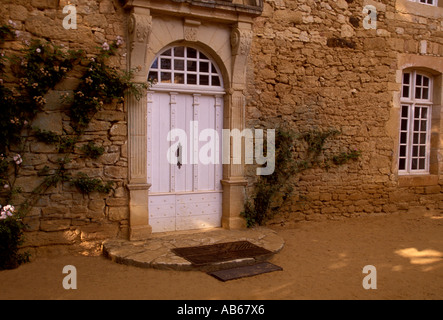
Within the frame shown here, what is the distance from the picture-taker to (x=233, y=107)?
18.7 feet

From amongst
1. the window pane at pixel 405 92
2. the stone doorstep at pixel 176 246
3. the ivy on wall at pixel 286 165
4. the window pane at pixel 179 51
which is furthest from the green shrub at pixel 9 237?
the window pane at pixel 405 92

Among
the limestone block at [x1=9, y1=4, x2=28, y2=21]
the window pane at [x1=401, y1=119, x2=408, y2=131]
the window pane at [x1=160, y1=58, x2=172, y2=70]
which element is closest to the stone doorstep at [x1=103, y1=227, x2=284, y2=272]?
the window pane at [x1=160, y1=58, x2=172, y2=70]

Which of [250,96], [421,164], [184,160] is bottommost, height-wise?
[421,164]

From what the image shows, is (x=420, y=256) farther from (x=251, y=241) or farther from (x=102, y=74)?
(x=102, y=74)

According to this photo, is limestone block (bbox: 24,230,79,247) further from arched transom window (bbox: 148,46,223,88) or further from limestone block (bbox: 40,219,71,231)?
arched transom window (bbox: 148,46,223,88)

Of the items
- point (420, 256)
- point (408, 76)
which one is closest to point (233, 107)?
point (420, 256)

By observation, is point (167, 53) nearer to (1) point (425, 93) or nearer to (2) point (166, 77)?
(2) point (166, 77)

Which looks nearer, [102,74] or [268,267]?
[268,267]

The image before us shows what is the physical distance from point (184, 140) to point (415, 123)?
4848 millimetres

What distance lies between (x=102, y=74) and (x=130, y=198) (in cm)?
163

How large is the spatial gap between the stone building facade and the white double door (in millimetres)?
29

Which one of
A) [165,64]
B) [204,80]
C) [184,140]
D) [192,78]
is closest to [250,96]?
[204,80]

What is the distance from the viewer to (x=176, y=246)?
4.89 meters

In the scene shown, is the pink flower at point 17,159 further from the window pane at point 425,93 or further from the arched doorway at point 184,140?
the window pane at point 425,93
